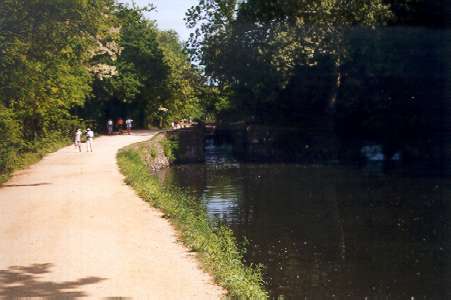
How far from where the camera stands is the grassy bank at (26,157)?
73.6ft

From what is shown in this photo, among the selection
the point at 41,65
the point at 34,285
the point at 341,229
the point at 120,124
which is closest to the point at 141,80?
the point at 120,124

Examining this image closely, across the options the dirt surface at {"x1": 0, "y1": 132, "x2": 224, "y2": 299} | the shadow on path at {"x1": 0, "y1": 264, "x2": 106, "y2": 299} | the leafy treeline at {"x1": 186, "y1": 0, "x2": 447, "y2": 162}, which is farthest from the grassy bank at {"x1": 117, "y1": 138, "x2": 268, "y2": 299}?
the leafy treeline at {"x1": 186, "y1": 0, "x2": 447, "y2": 162}

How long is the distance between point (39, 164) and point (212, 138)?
93.1ft

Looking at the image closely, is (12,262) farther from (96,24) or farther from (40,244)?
(96,24)

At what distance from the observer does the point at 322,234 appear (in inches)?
638

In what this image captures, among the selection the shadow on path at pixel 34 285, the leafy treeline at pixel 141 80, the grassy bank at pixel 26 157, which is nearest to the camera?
the shadow on path at pixel 34 285

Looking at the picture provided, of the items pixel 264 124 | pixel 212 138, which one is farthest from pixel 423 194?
pixel 212 138

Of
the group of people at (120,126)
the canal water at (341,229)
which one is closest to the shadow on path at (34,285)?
the canal water at (341,229)

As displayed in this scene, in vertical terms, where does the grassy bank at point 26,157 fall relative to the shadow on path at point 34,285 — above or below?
above

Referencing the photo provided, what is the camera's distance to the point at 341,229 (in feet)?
55.6

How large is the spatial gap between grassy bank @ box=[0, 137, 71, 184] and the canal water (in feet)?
20.0

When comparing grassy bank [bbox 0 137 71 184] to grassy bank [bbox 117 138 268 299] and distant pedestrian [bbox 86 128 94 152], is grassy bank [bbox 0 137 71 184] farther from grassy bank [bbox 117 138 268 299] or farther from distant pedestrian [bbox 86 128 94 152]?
grassy bank [bbox 117 138 268 299]

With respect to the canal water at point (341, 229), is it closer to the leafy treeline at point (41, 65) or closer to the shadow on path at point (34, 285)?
the shadow on path at point (34, 285)

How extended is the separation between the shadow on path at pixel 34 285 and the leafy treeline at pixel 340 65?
28.6m
